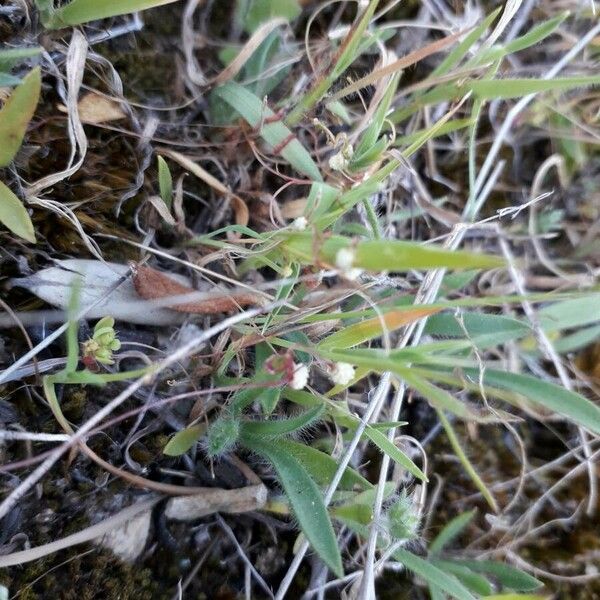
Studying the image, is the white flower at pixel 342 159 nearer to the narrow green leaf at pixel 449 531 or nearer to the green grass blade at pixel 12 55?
the green grass blade at pixel 12 55

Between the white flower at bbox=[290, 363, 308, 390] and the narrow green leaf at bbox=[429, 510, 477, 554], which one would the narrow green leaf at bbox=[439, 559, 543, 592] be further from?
the white flower at bbox=[290, 363, 308, 390]

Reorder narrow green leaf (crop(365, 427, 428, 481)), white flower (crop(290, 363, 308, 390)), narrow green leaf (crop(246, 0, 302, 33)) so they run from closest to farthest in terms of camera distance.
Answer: white flower (crop(290, 363, 308, 390)) < narrow green leaf (crop(365, 427, 428, 481)) < narrow green leaf (crop(246, 0, 302, 33))

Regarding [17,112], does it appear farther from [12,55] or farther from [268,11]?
[268,11]

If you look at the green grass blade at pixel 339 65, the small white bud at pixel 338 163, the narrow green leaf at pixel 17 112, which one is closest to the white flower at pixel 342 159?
the small white bud at pixel 338 163

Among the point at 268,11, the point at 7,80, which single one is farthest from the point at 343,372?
the point at 268,11

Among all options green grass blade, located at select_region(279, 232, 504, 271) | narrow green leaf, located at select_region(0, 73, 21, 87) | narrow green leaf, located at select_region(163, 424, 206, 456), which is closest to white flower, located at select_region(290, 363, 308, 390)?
green grass blade, located at select_region(279, 232, 504, 271)

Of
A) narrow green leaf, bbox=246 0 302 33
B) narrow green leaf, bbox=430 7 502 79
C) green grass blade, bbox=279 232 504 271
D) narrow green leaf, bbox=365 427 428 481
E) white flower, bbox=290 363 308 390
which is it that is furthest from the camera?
narrow green leaf, bbox=246 0 302 33
